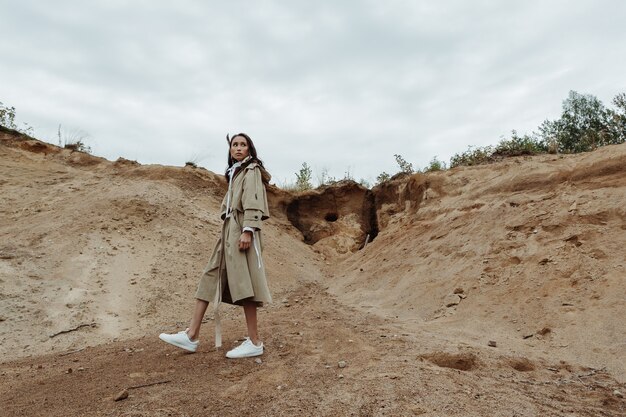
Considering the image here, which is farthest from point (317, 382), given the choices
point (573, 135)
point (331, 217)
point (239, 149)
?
point (573, 135)

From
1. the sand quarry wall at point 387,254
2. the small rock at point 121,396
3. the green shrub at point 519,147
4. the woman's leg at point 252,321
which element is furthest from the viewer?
the green shrub at point 519,147

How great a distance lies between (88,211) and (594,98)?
15.4 metres

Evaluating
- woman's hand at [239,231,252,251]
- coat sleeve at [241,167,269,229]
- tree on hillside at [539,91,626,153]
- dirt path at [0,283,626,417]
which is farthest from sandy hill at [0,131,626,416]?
tree on hillside at [539,91,626,153]

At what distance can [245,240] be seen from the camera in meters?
3.67

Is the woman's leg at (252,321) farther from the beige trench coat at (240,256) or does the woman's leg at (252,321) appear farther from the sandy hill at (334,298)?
the sandy hill at (334,298)

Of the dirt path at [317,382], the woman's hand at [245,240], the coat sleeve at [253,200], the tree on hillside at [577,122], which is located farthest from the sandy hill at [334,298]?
the tree on hillside at [577,122]

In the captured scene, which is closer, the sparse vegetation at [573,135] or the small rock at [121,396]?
the small rock at [121,396]

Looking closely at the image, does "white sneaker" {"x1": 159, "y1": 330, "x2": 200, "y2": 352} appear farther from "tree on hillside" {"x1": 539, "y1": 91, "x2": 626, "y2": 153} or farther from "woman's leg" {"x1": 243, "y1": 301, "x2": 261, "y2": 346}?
"tree on hillside" {"x1": 539, "y1": 91, "x2": 626, "y2": 153}

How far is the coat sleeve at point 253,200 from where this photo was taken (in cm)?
373

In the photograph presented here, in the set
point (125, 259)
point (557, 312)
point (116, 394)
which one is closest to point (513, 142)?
point (557, 312)

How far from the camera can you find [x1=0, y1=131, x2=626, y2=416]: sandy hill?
2.86 m

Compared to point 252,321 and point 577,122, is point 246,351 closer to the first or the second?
point 252,321

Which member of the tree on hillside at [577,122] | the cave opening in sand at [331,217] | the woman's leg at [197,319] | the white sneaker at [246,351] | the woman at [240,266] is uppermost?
the tree on hillside at [577,122]

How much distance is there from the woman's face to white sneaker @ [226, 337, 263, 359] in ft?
4.82
